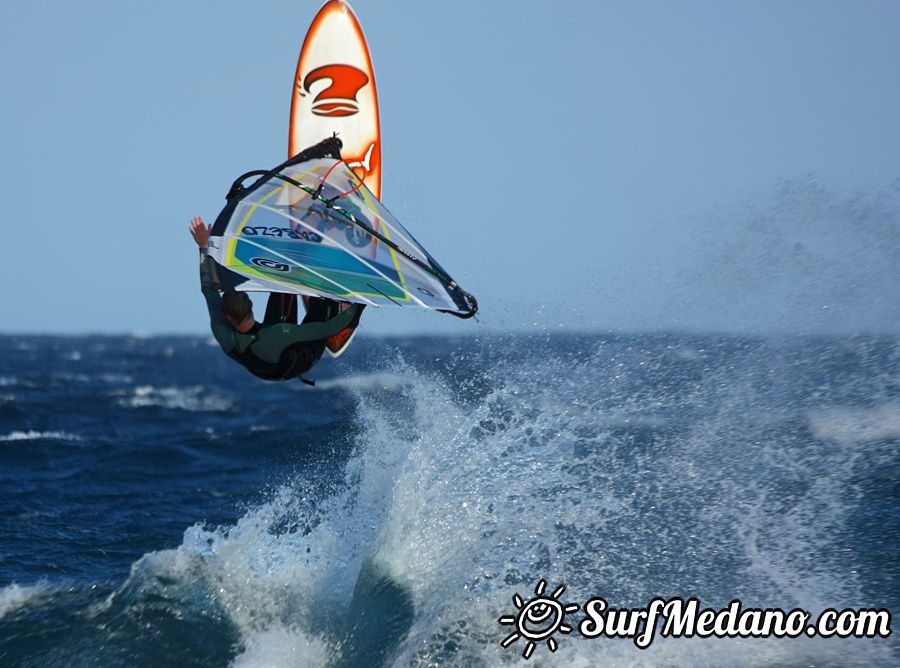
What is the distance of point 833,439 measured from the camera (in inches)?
282

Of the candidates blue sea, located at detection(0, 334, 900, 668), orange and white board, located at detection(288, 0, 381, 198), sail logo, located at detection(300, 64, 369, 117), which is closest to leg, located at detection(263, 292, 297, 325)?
blue sea, located at detection(0, 334, 900, 668)

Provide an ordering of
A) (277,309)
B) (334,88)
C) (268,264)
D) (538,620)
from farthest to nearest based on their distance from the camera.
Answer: (334,88) → (277,309) → (268,264) → (538,620)

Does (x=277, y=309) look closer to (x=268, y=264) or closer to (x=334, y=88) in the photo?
(x=268, y=264)

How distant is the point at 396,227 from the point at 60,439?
27.6ft

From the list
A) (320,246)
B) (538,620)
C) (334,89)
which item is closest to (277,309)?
(320,246)

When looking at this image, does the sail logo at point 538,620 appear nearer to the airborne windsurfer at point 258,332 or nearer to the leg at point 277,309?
the airborne windsurfer at point 258,332

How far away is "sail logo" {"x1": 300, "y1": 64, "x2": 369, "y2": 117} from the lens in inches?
282

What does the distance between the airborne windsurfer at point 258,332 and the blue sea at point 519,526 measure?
1.63m

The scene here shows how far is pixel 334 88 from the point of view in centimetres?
716

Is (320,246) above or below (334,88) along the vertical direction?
below

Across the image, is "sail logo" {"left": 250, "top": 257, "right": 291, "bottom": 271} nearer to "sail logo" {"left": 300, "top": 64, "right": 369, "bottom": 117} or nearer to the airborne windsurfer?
the airborne windsurfer

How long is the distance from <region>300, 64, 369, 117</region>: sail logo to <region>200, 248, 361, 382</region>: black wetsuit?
9.72 ft

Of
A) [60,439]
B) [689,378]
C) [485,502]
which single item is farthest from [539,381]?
[60,439]

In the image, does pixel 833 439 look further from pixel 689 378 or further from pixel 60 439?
pixel 60 439
